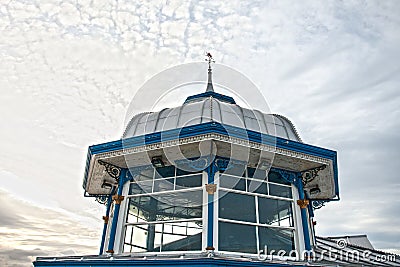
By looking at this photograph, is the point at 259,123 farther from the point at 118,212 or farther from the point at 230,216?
the point at 118,212

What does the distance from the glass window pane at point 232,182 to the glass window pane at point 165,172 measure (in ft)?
5.39

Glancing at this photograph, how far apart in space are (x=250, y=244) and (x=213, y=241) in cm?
115

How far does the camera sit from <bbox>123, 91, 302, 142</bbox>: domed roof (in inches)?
428

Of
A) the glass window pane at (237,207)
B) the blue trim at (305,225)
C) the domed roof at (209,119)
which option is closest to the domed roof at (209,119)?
the domed roof at (209,119)

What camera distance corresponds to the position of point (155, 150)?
33.0 ft

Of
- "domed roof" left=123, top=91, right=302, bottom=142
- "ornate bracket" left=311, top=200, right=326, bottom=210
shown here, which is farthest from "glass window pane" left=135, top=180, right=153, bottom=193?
"ornate bracket" left=311, top=200, right=326, bottom=210

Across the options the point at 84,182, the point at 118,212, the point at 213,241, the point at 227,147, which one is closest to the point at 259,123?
the point at 227,147

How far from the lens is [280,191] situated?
35.0 ft

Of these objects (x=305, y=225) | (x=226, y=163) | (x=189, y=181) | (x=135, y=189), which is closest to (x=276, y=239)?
(x=305, y=225)

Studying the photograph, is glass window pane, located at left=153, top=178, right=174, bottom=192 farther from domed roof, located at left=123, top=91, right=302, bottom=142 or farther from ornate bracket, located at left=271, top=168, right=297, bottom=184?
ornate bracket, located at left=271, top=168, right=297, bottom=184

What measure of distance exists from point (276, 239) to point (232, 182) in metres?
2.12

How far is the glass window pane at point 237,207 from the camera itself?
369 inches

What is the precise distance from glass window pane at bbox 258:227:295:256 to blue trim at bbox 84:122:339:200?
2.52 meters

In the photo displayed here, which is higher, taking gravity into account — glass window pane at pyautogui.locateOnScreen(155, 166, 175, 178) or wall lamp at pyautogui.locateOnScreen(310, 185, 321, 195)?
wall lamp at pyautogui.locateOnScreen(310, 185, 321, 195)
